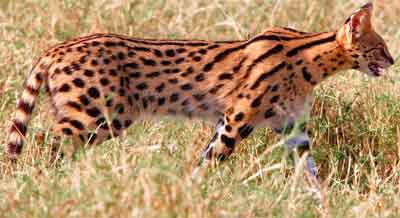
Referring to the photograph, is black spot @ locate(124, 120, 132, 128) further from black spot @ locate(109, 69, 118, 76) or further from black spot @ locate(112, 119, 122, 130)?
black spot @ locate(109, 69, 118, 76)

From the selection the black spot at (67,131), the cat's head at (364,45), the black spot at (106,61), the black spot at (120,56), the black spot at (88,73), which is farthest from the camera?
the cat's head at (364,45)

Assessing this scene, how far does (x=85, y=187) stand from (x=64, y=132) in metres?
1.45

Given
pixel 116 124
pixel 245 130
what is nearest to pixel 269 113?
pixel 245 130

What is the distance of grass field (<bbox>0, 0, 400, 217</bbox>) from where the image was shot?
5.12m

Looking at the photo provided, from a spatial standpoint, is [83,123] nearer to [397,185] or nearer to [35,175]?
[35,175]

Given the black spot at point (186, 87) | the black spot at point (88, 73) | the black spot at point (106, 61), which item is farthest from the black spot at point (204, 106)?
the black spot at point (88, 73)

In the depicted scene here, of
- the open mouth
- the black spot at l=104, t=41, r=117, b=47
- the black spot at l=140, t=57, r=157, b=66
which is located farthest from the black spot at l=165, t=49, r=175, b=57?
the open mouth

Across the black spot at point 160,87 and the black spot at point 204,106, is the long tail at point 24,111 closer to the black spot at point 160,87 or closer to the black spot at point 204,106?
the black spot at point 160,87

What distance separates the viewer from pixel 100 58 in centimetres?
680

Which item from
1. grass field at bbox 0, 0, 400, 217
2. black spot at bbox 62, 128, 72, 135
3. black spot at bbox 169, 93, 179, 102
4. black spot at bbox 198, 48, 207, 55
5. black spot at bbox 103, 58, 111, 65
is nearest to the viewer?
grass field at bbox 0, 0, 400, 217

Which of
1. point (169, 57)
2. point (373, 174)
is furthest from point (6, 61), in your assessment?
point (373, 174)

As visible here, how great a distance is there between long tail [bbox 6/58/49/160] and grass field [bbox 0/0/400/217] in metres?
0.07

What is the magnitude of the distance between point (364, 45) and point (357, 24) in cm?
14

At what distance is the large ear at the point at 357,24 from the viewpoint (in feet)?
24.0
